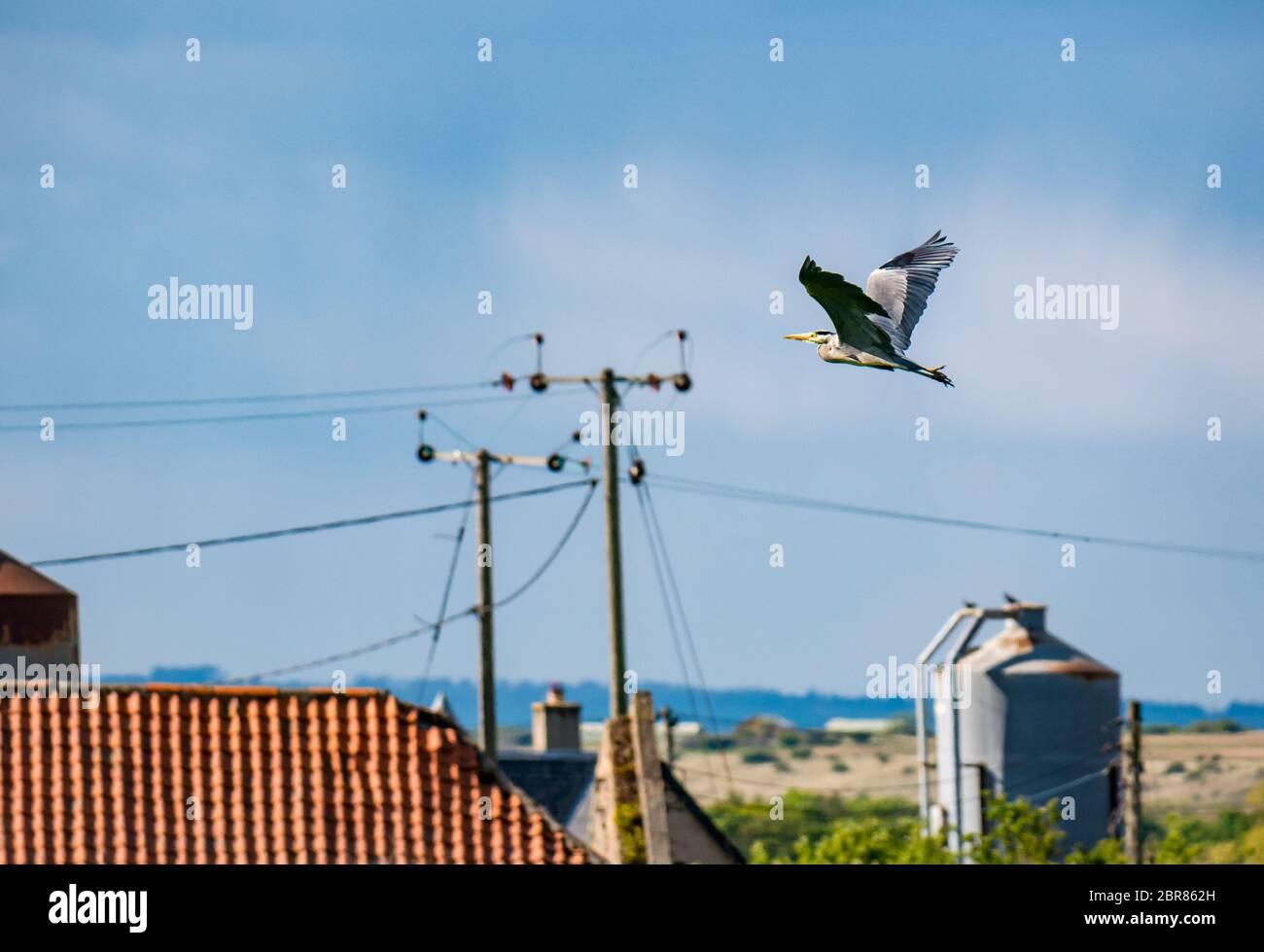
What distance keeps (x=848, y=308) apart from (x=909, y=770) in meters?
144

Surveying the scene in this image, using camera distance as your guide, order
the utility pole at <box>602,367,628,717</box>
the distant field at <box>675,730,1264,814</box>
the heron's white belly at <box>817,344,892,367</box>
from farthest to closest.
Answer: the distant field at <box>675,730,1264,814</box> < the utility pole at <box>602,367,628,717</box> < the heron's white belly at <box>817,344,892,367</box>

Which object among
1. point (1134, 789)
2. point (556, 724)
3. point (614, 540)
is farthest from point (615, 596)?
point (556, 724)

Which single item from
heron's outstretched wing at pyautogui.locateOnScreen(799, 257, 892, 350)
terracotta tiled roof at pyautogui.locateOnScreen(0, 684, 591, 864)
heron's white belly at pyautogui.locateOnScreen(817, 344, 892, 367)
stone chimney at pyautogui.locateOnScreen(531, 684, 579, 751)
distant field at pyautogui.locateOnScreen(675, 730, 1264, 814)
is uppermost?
heron's outstretched wing at pyautogui.locateOnScreen(799, 257, 892, 350)

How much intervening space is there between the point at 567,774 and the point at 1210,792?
101m

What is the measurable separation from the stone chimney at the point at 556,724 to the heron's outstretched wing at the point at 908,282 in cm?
3561

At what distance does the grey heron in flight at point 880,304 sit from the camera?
13.4 metres

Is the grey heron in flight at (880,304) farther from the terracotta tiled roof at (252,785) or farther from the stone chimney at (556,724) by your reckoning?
the stone chimney at (556,724)

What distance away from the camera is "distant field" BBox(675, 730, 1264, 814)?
137875mm

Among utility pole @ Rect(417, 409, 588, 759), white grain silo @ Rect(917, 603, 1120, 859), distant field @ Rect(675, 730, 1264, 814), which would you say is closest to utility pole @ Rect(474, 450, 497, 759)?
utility pole @ Rect(417, 409, 588, 759)

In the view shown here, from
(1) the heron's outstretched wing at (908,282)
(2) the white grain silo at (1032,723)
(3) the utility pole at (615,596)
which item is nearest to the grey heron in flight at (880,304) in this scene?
(1) the heron's outstretched wing at (908,282)

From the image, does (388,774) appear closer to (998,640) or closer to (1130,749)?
(1130,749)

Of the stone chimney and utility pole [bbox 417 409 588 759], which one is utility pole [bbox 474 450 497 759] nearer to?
utility pole [bbox 417 409 588 759]
